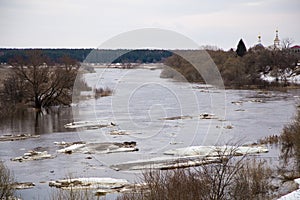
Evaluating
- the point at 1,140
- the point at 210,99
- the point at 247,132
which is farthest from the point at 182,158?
the point at 210,99

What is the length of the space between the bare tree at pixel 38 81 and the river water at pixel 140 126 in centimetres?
149

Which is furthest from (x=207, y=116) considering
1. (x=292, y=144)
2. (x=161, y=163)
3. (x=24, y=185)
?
(x=24, y=185)

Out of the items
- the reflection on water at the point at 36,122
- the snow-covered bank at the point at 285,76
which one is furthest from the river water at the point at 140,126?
the snow-covered bank at the point at 285,76

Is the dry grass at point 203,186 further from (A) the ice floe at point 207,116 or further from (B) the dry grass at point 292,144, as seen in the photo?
(A) the ice floe at point 207,116

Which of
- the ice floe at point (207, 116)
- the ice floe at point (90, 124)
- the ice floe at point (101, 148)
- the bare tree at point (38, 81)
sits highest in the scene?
the bare tree at point (38, 81)

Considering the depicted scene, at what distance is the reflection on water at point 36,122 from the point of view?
21812 millimetres

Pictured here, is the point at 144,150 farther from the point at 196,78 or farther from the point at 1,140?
the point at 196,78

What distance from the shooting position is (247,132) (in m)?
19.7

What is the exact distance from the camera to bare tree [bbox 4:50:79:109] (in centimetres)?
3159

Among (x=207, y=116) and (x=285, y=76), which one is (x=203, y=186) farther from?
(x=285, y=76)

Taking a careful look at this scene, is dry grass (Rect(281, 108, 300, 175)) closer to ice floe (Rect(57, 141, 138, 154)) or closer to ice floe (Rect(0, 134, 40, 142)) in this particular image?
ice floe (Rect(57, 141, 138, 154))

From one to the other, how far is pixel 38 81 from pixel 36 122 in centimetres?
749

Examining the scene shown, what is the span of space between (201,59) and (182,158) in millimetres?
29394

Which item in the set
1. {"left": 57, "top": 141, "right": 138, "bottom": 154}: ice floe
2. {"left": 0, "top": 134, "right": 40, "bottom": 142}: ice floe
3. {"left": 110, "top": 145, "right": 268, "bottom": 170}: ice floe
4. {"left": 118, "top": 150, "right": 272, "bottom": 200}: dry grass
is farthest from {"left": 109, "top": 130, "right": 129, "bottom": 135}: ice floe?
{"left": 118, "top": 150, "right": 272, "bottom": 200}: dry grass
